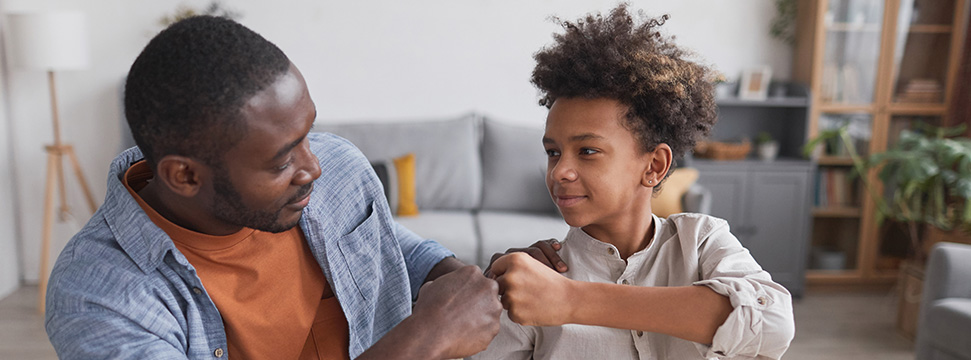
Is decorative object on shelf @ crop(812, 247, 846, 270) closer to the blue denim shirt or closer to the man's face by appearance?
the blue denim shirt

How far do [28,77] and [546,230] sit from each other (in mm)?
3060

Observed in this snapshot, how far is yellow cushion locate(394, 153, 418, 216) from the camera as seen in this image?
3641 mm

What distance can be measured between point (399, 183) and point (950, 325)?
2451 millimetres

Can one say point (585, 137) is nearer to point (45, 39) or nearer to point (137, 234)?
point (137, 234)

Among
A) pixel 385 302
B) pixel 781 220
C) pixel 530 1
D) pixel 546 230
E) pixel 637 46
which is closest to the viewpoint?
pixel 637 46

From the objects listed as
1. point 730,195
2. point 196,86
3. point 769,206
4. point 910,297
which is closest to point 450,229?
point 730,195

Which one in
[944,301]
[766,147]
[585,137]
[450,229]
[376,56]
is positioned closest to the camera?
[585,137]

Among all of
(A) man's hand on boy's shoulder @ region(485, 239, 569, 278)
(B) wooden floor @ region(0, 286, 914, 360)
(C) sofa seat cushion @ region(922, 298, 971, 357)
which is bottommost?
(B) wooden floor @ region(0, 286, 914, 360)

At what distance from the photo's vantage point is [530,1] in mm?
4191

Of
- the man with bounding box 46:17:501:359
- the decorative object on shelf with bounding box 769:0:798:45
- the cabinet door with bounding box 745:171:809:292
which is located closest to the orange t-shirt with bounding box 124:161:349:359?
the man with bounding box 46:17:501:359

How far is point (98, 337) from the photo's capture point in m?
0.92

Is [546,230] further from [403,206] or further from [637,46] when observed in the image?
[637,46]

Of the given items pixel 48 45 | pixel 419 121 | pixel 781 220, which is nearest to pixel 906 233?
pixel 781 220

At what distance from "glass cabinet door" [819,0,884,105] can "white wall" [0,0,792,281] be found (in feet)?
1.26
